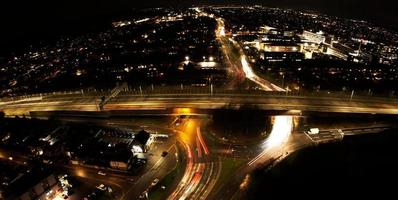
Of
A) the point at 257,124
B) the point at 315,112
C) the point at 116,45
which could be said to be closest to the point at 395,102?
the point at 315,112

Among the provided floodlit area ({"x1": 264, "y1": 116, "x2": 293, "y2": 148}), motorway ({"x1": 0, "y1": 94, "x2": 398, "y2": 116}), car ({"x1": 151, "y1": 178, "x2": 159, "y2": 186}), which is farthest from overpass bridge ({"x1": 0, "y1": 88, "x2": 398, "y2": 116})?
car ({"x1": 151, "y1": 178, "x2": 159, "y2": 186})

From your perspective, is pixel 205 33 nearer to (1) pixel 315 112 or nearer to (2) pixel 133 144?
(1) pixel 315 112

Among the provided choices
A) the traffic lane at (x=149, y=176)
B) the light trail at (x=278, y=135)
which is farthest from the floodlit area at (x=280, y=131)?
the traffic lane at (x=149, y=176)

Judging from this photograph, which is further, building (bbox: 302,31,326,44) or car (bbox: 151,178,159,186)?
building (bbox: 302,31,326,44)

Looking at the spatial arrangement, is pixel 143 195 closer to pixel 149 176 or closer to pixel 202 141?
pixel 149 176

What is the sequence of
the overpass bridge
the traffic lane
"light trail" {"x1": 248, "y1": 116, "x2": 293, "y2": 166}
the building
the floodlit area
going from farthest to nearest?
the building → the overpass bridge → the floodlit area → "light trail" {"x1": 248, "y1": 116, "x2": 293, "y2": 166} → the traffic lane

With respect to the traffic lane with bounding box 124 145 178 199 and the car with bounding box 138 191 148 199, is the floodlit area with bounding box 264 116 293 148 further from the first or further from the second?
the car with bounding box 138 191 148 199
